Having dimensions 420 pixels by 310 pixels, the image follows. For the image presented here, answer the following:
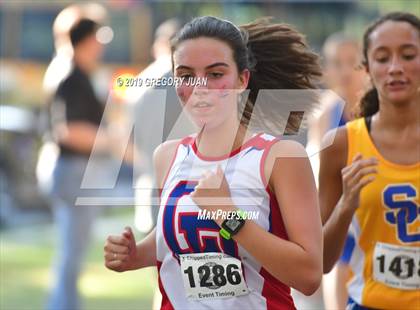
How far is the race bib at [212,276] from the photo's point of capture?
3.34 meters

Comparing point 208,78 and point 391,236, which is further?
point 391,236

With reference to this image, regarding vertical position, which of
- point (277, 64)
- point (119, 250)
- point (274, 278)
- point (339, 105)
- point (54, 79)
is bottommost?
point (274, 278)

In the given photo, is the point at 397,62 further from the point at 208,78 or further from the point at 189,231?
the point at 189,231

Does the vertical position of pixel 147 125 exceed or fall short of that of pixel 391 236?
it exceeds it

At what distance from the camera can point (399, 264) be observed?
416 cm

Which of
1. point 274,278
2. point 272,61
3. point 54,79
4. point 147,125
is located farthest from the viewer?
point 54,79

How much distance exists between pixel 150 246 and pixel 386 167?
3.44 ft

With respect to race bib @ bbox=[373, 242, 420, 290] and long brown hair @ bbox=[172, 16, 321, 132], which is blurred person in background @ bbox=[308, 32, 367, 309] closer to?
long brown hair @ bbox=[172, 16, 321, 132]

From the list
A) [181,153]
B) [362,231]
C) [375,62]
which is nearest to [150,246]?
[181,153]

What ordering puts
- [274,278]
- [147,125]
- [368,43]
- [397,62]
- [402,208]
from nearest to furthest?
[274,278], [402,208], [397,62], [368,43], [147,125]

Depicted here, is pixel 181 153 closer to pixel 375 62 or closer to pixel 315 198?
pixel 315 198

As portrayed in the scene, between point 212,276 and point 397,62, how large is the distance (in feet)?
4.56

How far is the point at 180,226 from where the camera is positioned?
133 inches

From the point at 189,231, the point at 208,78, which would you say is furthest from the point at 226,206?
the point at 208,78
